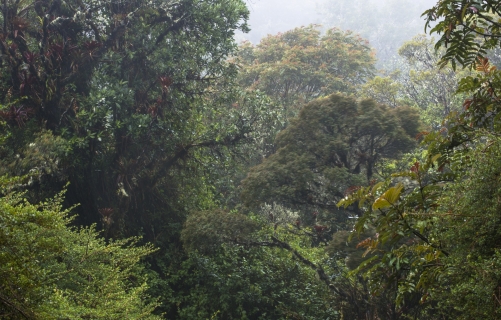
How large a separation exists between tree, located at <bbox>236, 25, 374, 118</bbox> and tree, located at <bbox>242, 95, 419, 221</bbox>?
21.8ft

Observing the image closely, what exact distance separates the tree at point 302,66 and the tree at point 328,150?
6.64 m

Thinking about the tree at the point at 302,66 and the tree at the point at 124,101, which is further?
the tree at the point at 302,66

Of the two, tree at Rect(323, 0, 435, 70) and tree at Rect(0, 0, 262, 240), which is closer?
tree at Rect(0, 0, 262, 240)

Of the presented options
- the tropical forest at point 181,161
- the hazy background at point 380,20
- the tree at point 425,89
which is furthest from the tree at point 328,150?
the hazy background at point 380,20

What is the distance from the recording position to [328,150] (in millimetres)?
8492

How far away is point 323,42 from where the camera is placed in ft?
67.1

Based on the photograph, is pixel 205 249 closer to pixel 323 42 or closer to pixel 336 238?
pixel 336 238

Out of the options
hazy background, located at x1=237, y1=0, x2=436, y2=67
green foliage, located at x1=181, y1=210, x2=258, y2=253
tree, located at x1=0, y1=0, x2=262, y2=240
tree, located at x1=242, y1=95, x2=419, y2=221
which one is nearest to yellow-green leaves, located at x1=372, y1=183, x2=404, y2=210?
tree, located at x1=242, y1=95, x2=419, y2=221

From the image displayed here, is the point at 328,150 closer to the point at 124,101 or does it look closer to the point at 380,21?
the point at 124,101

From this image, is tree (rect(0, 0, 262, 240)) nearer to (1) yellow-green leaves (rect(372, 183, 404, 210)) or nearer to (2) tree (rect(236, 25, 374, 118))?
(2) tree (rect(236, 25, 374, 118))

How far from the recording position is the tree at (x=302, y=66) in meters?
17.7

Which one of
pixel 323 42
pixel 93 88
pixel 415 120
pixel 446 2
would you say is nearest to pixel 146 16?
pixel 93 88

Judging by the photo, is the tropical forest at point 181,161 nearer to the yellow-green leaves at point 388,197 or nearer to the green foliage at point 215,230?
the green foliage at point 215,230

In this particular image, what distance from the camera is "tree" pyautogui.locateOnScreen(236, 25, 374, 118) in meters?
17.7
